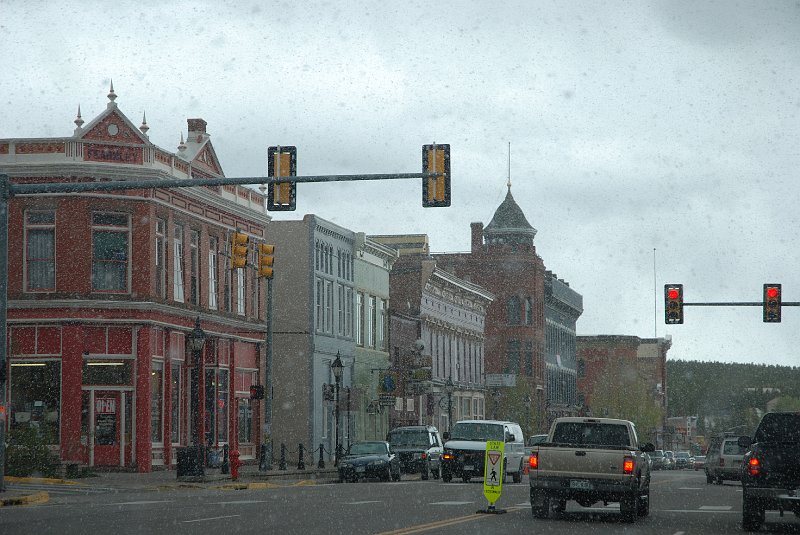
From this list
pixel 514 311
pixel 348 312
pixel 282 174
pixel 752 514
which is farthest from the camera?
pixel 514 311

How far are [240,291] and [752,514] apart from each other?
3505 centimetres

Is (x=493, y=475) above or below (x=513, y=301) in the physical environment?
below

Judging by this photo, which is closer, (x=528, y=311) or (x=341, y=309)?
(x=341, y=309)

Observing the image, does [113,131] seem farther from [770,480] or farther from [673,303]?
[770,480]

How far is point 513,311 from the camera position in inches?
4134

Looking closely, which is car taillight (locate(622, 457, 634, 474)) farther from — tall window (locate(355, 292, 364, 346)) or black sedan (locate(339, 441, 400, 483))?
tall window (locate(355, 292, 364, 346))

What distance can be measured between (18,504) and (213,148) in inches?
1020

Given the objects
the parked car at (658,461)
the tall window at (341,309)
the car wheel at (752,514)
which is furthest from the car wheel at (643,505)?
the parked car at (658,461)

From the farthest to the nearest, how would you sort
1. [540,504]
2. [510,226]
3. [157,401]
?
[510,226]
[157,401]
[540,504]

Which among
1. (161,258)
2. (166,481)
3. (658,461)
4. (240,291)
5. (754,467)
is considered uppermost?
(161,258)

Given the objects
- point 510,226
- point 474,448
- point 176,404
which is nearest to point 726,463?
point 474,448

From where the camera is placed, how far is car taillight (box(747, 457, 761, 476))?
862 inches

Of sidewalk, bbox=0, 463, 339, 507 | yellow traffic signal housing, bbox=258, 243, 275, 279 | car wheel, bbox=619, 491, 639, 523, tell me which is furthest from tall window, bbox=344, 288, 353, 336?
car wheel, bbox=619, 491, 639, 523

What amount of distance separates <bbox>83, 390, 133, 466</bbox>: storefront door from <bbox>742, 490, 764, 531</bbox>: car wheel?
26.6 metres
